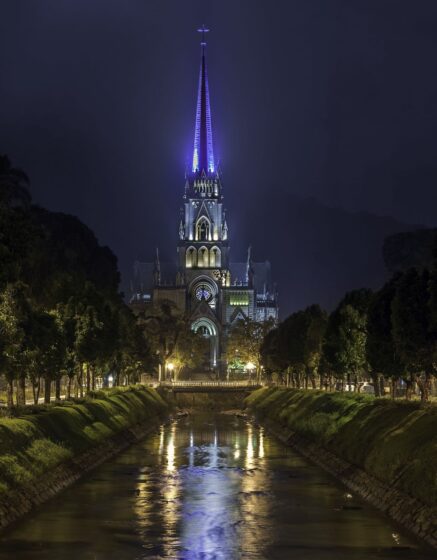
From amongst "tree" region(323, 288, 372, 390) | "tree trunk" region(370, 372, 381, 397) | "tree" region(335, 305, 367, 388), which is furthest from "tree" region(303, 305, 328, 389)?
"tree trunk" region(370, 372, 381, 397)

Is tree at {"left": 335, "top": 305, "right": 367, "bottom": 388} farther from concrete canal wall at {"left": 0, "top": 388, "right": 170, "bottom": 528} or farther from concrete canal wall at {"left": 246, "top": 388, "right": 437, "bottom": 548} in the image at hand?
concrete canal wall at {"left": 0, "top": 388, "right": 170, "bottom": 528}

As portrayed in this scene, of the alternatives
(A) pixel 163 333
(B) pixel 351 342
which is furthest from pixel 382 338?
Result: (A) pixel 163 333

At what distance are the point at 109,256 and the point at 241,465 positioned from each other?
91543 mm

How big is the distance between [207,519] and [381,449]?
10422mm

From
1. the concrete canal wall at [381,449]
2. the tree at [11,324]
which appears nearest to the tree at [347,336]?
the concrete canal wall at [381,449]

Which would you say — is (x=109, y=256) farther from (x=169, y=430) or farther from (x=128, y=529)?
(x=128, y=529)

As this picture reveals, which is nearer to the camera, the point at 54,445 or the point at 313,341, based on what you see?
the point at 54,445

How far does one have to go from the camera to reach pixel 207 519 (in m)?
45.1

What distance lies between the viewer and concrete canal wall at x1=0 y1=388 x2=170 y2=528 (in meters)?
45.4

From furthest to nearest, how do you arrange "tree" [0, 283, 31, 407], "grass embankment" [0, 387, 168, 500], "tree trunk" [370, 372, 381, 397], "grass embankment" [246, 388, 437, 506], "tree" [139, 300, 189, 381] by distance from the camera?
"tree" [139, 300, 189, 381] → "tree trunk" [370, 372, 381, 397] → "tree" [0, 283, 31, 407] → "grass embankment" [0, 387, 168, 500] → "grass embankment" [246, 388, 437, 506]

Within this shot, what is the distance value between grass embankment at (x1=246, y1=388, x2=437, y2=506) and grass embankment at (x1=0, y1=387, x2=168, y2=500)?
14.8m

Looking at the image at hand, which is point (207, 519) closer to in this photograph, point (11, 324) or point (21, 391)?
point (11, 324)

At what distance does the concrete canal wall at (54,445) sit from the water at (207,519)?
87 cm

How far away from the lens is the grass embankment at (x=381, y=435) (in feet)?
141
